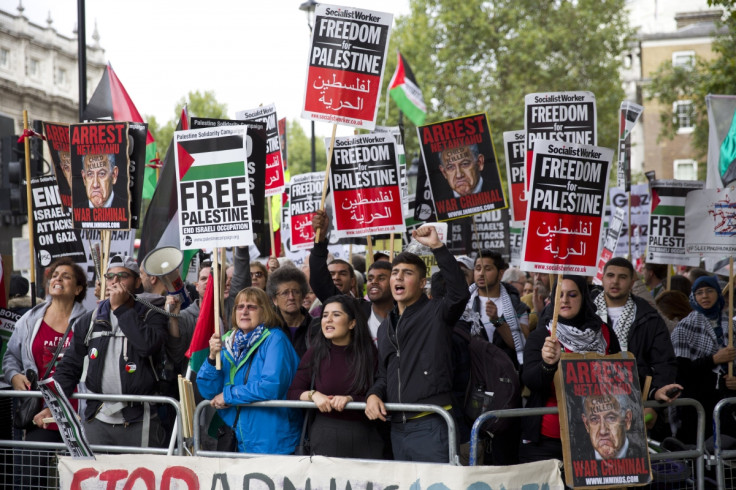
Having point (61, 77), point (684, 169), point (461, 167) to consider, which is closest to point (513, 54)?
point (684, 169)

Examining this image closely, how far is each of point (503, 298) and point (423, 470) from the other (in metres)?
3.02

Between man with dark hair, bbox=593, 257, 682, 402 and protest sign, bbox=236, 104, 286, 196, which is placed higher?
protest sign, bbox=236, 104, 286, 196

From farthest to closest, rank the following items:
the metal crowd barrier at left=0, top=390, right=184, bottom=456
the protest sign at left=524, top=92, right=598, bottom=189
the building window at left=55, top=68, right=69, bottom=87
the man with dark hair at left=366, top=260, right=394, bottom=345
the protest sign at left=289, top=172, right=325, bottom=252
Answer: the building window at left=55, top=68, right=69, bottom=87
the protest sign at left=289, top=172, right=325, bottom=252
the protest sign at left=524, top=92, right=598, bottom=189
the man with dark hair at left=366, top=260, right=394, bottom=345
the metal crowd barrier at left=0, top=390, right=184, bottom=456

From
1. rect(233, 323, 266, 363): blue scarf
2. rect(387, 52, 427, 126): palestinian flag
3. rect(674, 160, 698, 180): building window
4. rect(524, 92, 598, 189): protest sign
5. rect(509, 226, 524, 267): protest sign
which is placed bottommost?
rect(233, 323, 266, 363): blue scarf

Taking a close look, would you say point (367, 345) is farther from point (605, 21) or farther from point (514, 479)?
point (605, 21)

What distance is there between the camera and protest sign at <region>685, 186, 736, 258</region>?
7.87m

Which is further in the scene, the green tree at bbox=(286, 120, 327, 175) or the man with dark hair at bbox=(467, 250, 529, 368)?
the green tree at bbox=(286, 120, 327, 175)

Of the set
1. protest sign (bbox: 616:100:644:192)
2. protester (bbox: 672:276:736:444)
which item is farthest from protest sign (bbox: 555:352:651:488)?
protest sign (bbox: 616:100:644:192)

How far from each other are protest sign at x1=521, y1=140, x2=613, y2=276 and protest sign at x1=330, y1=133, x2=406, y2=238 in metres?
2.71

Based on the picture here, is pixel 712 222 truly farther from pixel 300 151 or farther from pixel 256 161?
pixel 300 151

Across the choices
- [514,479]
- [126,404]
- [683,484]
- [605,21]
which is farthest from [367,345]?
[605,21]

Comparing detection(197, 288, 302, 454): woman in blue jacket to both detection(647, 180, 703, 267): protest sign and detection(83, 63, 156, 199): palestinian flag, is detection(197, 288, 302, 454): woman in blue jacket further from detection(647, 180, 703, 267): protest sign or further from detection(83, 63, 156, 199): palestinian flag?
detection(647, 180, 703, 267): protest sign

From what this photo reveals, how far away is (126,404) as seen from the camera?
649 cm

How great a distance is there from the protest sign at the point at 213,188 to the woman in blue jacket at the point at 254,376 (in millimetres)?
591
